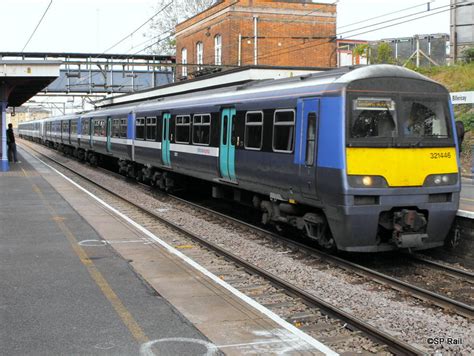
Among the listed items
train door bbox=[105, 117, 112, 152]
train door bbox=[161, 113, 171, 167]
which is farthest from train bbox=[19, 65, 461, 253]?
train door bbox=[105, 117, 112, 152]

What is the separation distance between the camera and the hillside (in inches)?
941

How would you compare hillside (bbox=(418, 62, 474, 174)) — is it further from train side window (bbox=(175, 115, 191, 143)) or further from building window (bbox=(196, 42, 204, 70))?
building window (bbox=(196, 42, 204, 70))

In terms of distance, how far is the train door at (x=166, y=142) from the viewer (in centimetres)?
1658

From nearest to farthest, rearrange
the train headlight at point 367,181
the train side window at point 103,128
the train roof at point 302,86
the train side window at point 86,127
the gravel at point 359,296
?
the gravel at point 359,296
the train headlight at point 367,181
the train roof at point 302,86
the train side window at point 103,128
the train side window at point 86,127

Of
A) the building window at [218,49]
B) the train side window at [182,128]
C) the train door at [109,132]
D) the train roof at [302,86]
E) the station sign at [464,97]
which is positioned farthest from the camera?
the building window at [218,49]

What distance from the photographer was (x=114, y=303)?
6375 mm

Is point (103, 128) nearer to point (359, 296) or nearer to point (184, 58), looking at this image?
point (359, 296)

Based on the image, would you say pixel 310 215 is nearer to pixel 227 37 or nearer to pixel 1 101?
pixel 1 101

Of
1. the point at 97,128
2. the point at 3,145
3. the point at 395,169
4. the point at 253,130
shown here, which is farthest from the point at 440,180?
the point at 97,128

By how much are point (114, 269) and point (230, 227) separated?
4.60 m

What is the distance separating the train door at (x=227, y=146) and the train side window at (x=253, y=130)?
77 cm

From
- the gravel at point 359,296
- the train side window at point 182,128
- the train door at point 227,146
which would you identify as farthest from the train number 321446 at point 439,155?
the train side window at point 182,128

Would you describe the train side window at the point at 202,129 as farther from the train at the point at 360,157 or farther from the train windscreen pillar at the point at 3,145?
the train windscreen pillar at the point at 3,145

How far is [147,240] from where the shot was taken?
34.0 feet
